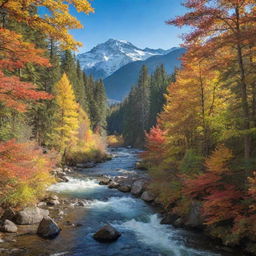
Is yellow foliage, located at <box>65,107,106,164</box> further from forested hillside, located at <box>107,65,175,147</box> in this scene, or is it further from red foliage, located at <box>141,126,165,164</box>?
forested hillside, located at <box>107,65,175,147</box>

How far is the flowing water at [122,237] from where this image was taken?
1147 cm

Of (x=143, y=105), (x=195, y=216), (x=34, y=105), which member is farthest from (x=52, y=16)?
(x=143, y=105)

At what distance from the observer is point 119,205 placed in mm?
18875

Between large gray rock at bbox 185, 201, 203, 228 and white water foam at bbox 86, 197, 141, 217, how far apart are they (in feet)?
12.5

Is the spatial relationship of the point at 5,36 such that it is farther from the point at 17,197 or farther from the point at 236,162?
the point at 236,162

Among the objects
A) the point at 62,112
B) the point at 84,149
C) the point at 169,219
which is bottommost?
the point at 169,219

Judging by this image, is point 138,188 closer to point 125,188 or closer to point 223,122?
point 125,188

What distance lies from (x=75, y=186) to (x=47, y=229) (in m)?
11.3

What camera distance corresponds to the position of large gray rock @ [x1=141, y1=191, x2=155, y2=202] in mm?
19841

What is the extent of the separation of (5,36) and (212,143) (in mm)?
13908

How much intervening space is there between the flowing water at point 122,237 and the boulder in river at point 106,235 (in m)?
0.24

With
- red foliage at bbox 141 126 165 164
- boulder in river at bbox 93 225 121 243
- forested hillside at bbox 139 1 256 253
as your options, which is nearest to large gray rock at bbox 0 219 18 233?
boulder in river at bbox 93 225 121 243

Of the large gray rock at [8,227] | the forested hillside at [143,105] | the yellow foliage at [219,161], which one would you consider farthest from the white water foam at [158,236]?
the forested hillside at [143,105]

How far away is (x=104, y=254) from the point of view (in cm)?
1130
